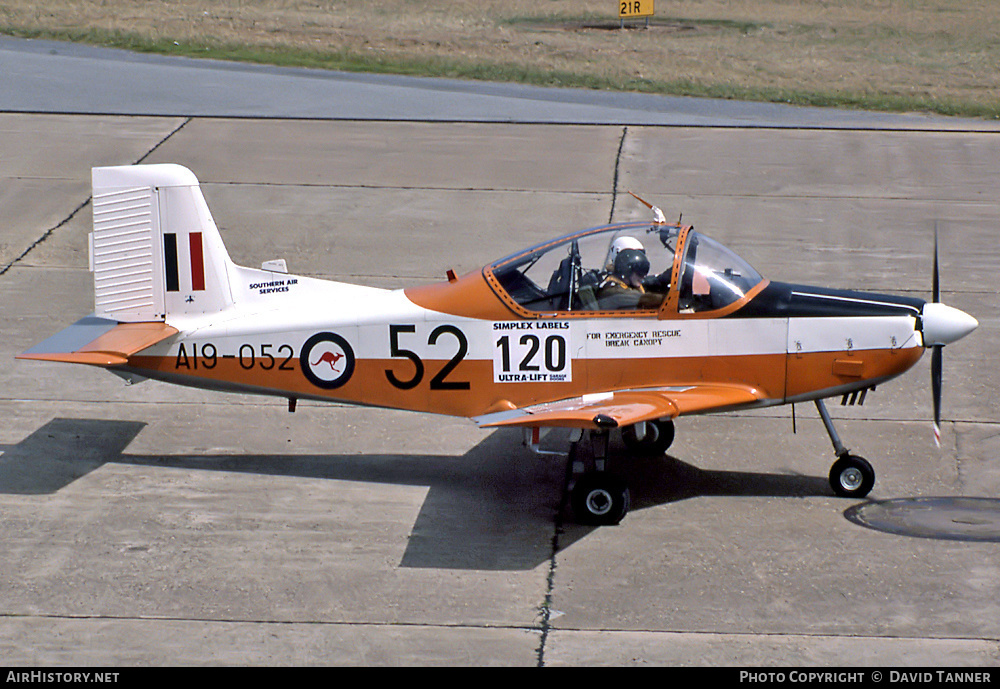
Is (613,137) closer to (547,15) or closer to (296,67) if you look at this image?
(296,67)

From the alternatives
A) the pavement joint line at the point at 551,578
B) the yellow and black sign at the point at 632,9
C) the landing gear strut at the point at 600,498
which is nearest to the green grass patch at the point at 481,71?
the yellow and black sign at the point at 632,9

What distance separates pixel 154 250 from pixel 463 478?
3.26 meters

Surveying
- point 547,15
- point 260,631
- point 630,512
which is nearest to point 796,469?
point 630,512

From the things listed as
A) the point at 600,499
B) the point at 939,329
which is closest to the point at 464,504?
the point at 600,499

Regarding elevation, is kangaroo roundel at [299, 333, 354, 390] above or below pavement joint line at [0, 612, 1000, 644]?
above

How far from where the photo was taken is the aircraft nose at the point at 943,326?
30.3 ft

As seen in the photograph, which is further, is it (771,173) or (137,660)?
(771,173)

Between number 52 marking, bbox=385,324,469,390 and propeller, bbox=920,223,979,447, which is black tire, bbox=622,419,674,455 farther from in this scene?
propeller, bbox=920,223,979,447

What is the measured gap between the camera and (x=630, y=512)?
9.57m

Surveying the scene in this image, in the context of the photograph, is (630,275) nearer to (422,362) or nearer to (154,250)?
(422,362)

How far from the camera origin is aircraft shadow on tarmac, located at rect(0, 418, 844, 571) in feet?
30.0

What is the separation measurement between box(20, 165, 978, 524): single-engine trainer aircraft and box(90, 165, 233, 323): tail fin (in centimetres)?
1

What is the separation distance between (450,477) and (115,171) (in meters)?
3.84

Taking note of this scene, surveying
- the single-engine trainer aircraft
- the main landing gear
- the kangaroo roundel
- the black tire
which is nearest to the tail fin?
the single-engine trainer aircraft
